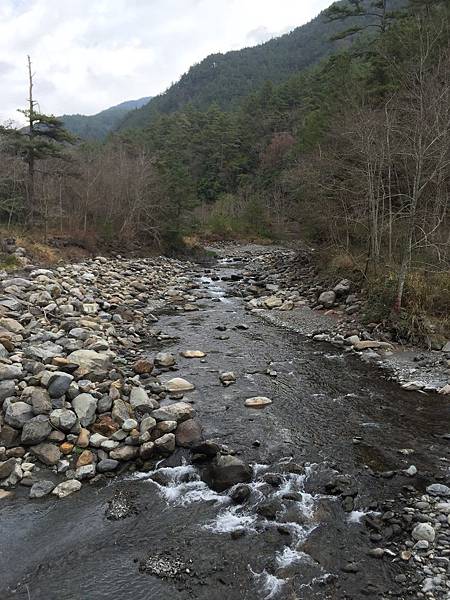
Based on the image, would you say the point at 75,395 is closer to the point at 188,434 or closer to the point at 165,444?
the point at 165,444

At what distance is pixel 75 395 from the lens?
810 centimetres

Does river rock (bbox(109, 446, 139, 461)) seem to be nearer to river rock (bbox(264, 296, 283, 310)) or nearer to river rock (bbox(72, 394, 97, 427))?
river rock (bbox(72, 394, 97, 427))

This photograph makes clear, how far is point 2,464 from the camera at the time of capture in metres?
6.61

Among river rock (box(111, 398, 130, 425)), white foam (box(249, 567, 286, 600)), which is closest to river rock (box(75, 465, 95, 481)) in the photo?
river rock (box(111, 398, 130, 425))

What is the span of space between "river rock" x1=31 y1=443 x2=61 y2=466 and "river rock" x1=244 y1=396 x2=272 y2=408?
3.75 meters

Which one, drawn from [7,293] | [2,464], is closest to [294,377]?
[2,464]

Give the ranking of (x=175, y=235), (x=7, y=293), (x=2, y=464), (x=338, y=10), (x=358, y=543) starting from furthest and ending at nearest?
(x=175, y=235), (x=338, y=10), (x=7, y=293), (x=2, y=464), (x=358, y=543)

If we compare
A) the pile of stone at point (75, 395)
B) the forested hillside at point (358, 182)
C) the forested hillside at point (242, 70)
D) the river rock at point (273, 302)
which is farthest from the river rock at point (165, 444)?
the forested hillside at point (242, 70)

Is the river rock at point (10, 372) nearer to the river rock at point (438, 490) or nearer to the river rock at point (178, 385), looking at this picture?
the river rock at point (178, 385)

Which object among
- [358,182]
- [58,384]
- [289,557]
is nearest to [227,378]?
[58,384]

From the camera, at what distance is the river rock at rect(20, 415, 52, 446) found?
709cm

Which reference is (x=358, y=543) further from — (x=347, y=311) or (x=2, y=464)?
(x=347, y=311)

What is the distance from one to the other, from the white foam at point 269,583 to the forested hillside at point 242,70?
100 m

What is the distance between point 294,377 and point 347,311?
17.3ft
